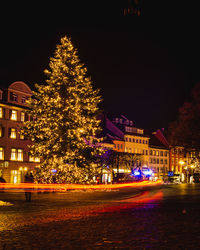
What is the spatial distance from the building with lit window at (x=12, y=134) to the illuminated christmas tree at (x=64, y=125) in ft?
74.5

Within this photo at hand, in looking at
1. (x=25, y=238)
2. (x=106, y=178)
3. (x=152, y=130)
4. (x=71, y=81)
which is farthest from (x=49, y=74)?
(x=152, y=130)

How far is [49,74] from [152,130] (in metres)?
93.4

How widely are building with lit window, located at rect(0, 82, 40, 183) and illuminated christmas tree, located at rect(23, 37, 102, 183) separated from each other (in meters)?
22.7

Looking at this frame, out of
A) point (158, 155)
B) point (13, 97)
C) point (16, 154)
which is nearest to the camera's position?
point (13, 97)

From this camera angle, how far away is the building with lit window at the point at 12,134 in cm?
5954

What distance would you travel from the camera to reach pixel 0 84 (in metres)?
59.8

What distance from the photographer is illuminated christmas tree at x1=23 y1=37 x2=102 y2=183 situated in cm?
3700

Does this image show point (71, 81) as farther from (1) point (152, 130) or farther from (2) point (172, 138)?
(1) point (152, 130)

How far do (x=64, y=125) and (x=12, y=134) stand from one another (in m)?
26.3

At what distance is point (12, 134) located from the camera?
61.4m

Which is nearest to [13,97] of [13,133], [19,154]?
[13,133]

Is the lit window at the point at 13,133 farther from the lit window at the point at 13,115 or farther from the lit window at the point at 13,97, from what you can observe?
the lit window at the point at 13,97

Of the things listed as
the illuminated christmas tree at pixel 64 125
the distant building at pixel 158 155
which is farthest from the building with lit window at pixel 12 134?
the distant building at pixel 158 155

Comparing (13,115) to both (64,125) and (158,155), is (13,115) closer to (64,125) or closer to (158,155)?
(64,125)
